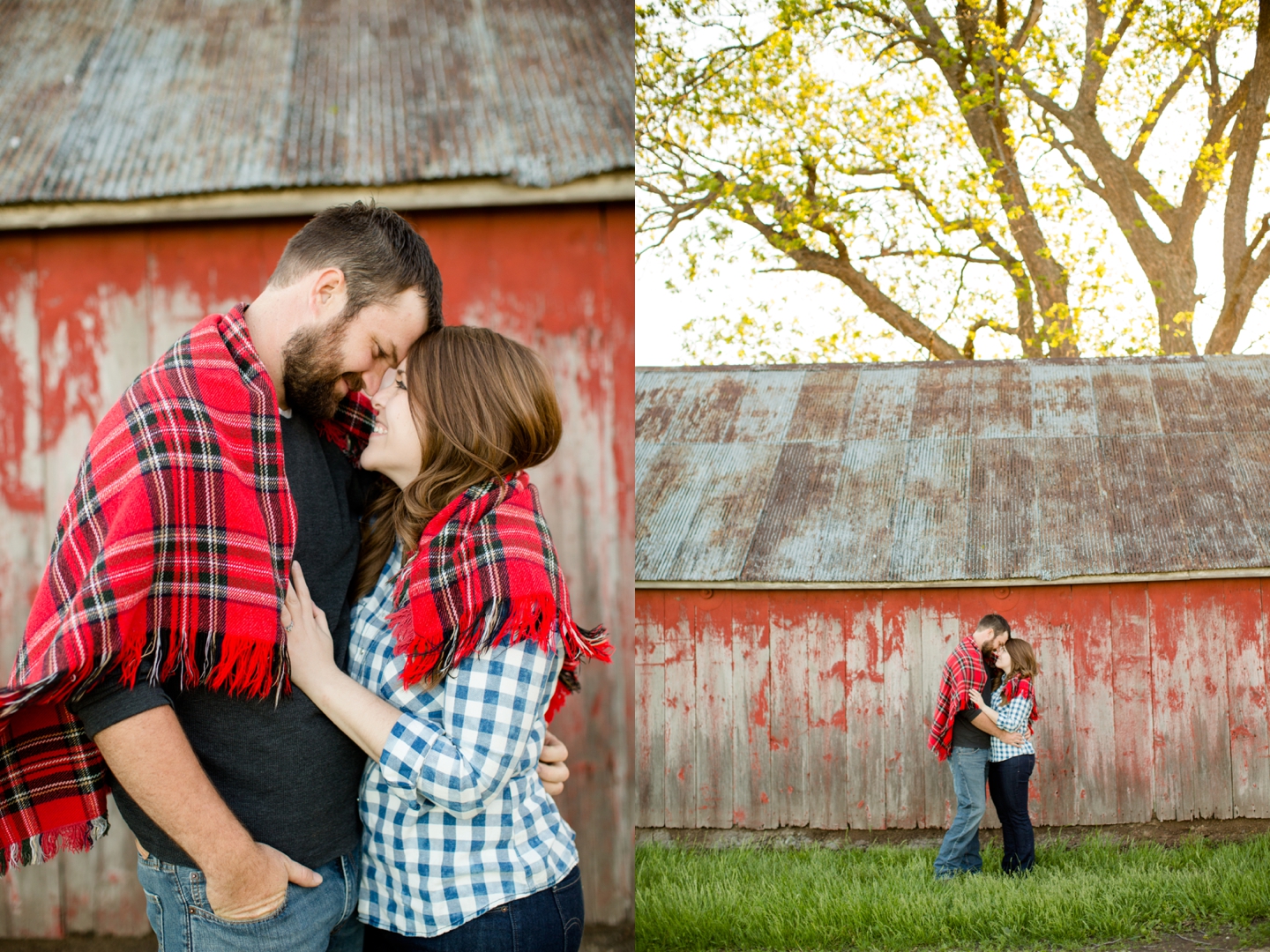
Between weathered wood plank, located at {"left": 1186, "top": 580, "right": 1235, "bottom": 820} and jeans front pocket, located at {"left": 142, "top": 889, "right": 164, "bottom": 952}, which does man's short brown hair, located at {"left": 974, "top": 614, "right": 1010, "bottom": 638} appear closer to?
weathered wood plank, located at {"left": 1186, "top": 580, "right": 1235, "bottom": 820}

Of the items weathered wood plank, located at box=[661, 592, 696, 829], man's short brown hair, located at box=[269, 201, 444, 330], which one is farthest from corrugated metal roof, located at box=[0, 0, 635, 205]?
weathered wood plank, located at box=[661, 592, 696, 829]

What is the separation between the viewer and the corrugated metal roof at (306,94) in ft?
7.44

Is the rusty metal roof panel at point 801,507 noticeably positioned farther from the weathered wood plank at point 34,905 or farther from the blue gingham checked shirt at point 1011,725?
the weathered wood plank at point 34,905

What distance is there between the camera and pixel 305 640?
4.11ft

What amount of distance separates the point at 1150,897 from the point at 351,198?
113 inches

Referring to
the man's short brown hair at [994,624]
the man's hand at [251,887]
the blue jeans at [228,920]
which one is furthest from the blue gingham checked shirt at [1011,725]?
the man's hand at [251,887]

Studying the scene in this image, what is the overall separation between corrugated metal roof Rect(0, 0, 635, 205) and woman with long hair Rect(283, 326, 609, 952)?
113cm

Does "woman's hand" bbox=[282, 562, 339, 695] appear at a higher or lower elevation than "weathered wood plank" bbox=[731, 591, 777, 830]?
higher

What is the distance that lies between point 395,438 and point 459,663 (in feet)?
1.24

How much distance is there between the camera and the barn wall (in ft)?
10.1

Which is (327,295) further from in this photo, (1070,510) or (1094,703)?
(1094,703)

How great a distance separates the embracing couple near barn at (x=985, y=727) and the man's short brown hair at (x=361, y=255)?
2793mm

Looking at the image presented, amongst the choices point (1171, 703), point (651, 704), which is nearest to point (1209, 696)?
point (1171, 703)

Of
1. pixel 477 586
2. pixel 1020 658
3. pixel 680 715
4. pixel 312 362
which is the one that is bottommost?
pixel 680 715
